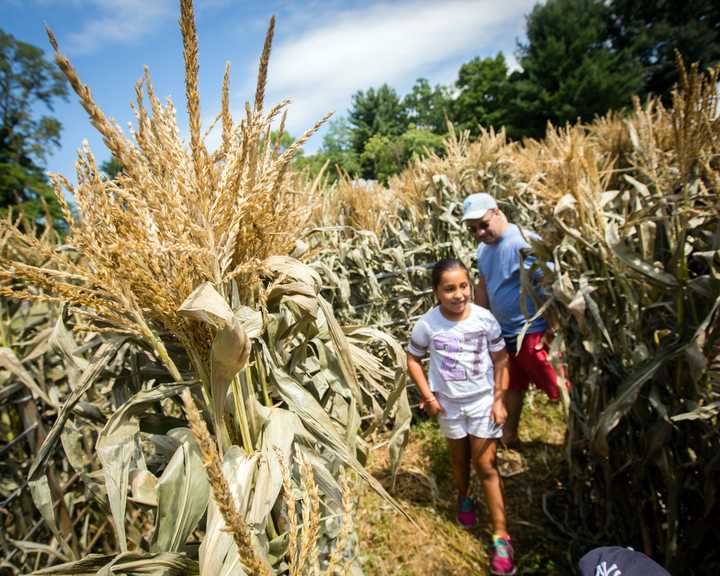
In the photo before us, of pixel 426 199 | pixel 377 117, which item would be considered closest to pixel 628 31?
pixel 377 117

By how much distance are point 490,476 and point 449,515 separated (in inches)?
24.8

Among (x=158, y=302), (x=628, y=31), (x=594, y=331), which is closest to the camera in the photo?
(x=158, y=302)

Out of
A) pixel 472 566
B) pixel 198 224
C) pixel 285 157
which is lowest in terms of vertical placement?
pixel 472 566

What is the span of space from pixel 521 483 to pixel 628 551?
202cm

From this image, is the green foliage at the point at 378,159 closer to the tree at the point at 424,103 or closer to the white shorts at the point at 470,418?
the tree at the point at 424,103

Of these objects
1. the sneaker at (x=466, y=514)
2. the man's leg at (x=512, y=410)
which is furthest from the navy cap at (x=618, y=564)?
the man's leg at (x=512, y=410)

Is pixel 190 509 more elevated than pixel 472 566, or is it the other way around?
pixel 190 509

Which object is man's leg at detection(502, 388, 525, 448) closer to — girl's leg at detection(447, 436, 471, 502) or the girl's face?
girl's leg at detection(447, 436, 471, 502)

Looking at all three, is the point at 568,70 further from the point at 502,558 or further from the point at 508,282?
the point at 502,558

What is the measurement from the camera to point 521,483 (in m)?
2.70

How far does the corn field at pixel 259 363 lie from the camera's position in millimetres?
794

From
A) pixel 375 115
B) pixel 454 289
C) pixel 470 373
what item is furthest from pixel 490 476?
pixel 375 115

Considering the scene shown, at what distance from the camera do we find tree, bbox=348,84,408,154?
4825 centimetres

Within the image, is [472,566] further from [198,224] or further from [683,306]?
[198,224]
